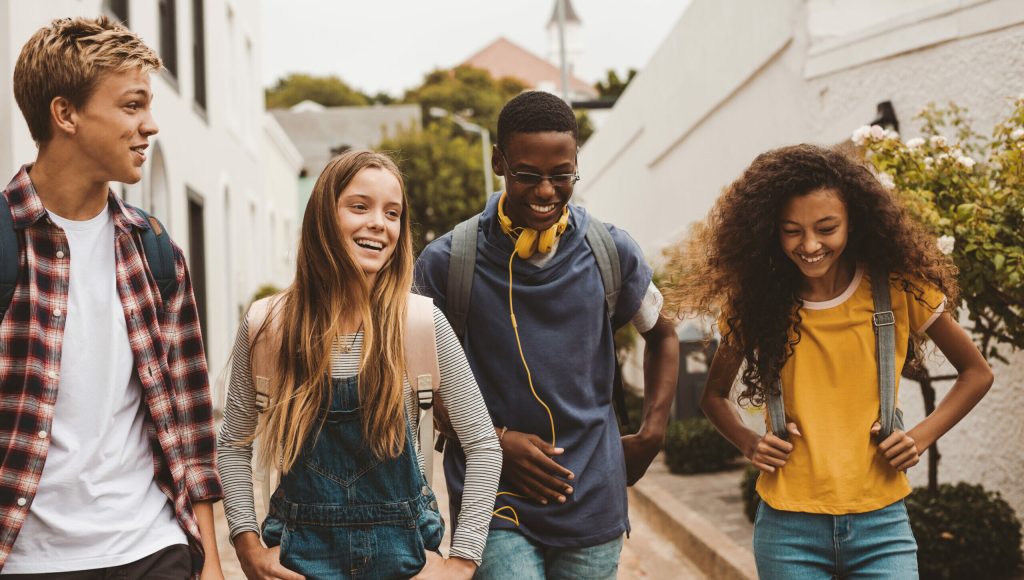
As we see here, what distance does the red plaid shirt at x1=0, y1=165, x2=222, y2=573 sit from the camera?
231cm

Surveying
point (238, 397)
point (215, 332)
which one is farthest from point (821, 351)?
point (215, 332)

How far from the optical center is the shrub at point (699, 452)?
9.73m

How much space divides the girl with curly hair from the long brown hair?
1.04 meters

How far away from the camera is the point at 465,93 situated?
58188 millimetres

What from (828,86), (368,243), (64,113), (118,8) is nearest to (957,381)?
(368,243)

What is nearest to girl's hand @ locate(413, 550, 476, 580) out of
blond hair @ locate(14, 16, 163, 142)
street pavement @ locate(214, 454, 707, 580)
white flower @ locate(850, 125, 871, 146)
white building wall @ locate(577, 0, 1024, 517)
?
blond hair @ locate(14, 16, 163, 142)

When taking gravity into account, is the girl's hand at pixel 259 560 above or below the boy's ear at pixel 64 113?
below

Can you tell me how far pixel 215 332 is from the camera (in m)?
14.4

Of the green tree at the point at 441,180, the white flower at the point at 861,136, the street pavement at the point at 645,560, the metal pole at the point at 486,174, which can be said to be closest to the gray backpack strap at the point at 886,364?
the white flower at the point at 861,136

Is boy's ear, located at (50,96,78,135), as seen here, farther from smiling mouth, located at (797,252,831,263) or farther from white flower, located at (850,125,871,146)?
white flower, located at (850,125,871,146)

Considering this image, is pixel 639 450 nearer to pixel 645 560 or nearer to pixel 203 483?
pixel 203 483

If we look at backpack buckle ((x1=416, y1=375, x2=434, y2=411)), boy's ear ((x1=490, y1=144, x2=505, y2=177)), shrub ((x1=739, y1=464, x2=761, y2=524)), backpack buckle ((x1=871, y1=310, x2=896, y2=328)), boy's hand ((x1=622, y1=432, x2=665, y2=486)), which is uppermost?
boy's ear ((x1=490, y1=144, x2=505, y2=177))

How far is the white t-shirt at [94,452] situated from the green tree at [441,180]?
3367 centimetres

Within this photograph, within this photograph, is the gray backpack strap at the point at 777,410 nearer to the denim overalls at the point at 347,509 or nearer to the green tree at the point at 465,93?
the denim overalls at the point at 347,509
